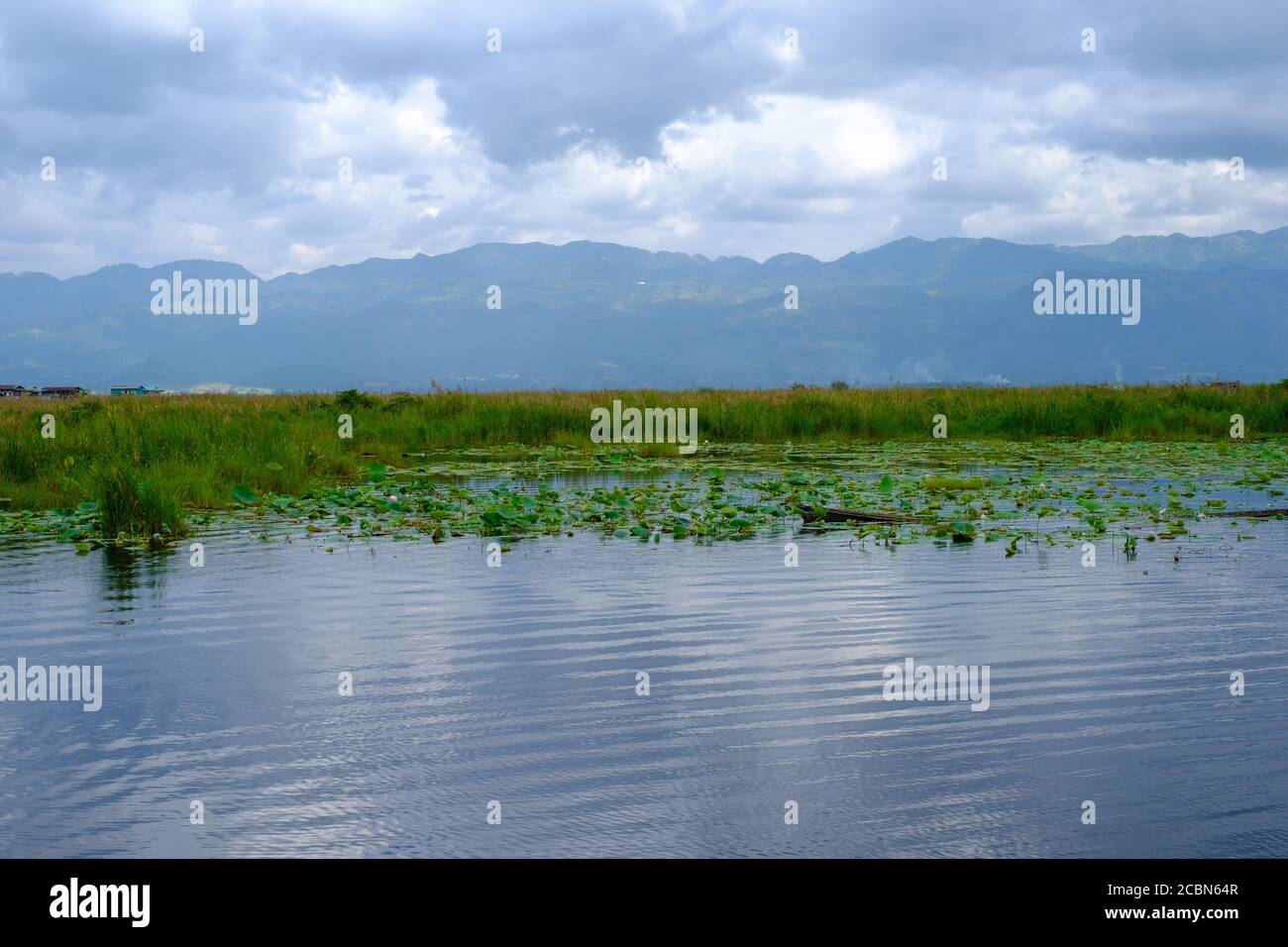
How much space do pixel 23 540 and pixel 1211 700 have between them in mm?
14857

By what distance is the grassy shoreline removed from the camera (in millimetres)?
22406

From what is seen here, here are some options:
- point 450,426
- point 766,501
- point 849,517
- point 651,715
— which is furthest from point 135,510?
point 450,426

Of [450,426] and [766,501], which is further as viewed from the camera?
[450,426]

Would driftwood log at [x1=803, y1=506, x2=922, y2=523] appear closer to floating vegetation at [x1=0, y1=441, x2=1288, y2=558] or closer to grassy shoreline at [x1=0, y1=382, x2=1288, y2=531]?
floating vegetation at [x1=0, y1=441, x2=1288, y2=558]

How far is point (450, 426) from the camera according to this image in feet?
118

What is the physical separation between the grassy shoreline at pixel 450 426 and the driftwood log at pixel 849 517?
8986 millimetres

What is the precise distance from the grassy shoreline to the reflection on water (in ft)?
27.1

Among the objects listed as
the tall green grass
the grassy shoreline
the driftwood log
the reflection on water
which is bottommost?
the reflection on water

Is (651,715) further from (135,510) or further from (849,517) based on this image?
(135,510)

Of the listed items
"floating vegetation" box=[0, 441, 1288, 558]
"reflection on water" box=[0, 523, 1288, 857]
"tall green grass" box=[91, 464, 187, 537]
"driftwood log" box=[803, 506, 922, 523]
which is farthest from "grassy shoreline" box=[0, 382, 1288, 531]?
"driftwood log" box=[803, 506, 922, 523]

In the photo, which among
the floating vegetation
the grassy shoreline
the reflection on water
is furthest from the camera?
the grassy shoreline

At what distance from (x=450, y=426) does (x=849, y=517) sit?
→ 65.7 ft

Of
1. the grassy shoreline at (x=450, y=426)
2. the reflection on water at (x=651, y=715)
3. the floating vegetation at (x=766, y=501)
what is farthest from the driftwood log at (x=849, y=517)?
the grassy shoreline at (x=450, y=426)
